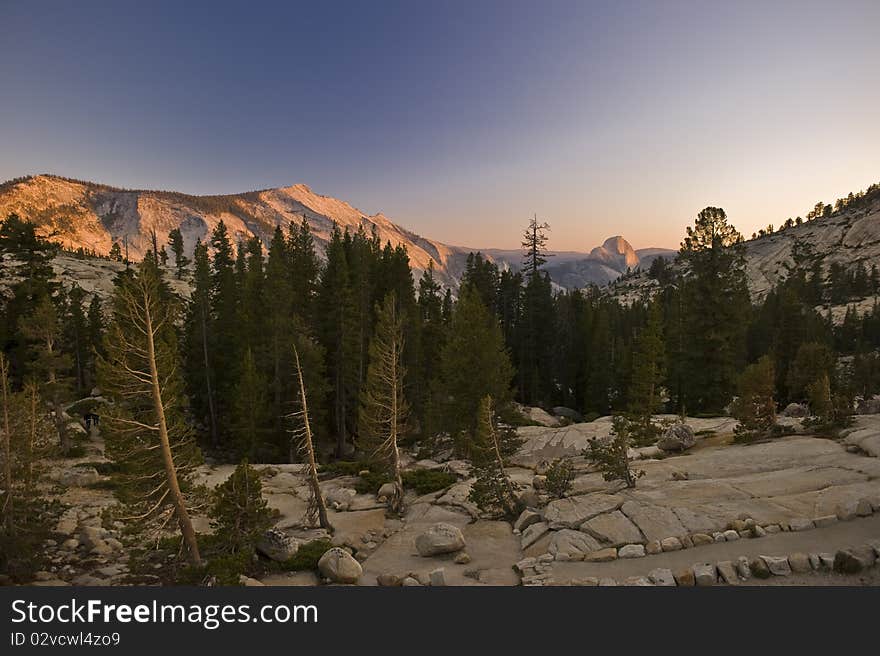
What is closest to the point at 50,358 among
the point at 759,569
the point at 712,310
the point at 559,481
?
the point at 559,481

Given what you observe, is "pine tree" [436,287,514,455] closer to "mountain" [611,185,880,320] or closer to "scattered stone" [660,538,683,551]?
"scattered stone" [660,538,683,551]

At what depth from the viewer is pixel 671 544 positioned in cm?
1212

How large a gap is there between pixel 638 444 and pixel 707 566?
15.5m

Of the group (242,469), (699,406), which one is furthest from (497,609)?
(699,406)

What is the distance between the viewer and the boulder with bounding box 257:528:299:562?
15.1 meters

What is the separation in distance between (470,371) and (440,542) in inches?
574

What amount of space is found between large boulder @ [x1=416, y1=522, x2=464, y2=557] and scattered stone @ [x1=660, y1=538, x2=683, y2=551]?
21.9 ft

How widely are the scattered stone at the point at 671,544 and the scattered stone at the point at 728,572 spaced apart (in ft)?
6.83

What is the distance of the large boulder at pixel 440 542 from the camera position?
14.8 meters

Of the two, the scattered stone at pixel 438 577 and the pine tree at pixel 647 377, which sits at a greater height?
the pine tree at pixel 647 377

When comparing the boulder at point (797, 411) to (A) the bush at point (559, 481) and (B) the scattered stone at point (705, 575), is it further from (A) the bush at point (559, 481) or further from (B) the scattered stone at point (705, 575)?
(B) the scattered stone at point (705, 575)

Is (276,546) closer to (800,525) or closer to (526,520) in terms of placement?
(526,520)

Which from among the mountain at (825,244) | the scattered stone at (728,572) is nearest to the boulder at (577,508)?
the scattered stone at (728,572)

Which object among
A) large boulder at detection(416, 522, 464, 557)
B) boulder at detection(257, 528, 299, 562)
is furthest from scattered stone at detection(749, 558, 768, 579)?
boulder at detection(257, 528, 299, 562)
